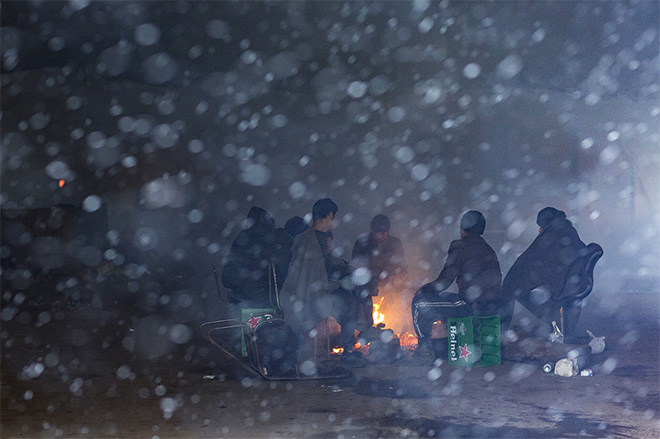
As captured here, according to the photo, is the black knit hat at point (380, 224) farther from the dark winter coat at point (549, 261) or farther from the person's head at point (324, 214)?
the dark winter coat at point (549, 261)

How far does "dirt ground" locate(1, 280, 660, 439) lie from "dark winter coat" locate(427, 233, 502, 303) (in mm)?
676

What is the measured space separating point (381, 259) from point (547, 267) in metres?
1.68

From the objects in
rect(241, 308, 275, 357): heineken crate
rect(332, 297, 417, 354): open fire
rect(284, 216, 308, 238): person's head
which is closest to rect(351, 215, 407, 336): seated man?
rect(332, 297, 417, 354): open fire

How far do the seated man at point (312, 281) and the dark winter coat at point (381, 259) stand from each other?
0.84m

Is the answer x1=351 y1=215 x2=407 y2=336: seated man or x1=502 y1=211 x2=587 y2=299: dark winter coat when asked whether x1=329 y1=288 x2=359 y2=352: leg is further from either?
x1=502 y1=211 x2=587 y2=299: dark winter coat

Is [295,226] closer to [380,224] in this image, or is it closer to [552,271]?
[380,224]

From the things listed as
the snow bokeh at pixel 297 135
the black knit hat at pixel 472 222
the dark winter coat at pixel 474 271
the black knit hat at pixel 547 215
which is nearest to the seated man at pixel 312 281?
the dark winter coat at pixel 474 271

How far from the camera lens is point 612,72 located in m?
10.8

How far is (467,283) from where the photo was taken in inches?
236

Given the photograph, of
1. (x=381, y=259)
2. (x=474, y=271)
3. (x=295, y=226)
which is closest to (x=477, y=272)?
(x=474, y=271)

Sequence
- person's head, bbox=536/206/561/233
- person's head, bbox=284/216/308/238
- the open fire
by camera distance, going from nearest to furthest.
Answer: person's head, bbox=536/206/561/233
person's head, bbox=284/216/308/238
the open fire

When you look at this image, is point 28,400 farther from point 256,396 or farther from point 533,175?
point 533,175

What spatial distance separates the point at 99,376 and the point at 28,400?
0.83m

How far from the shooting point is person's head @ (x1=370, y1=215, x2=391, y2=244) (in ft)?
22.4
